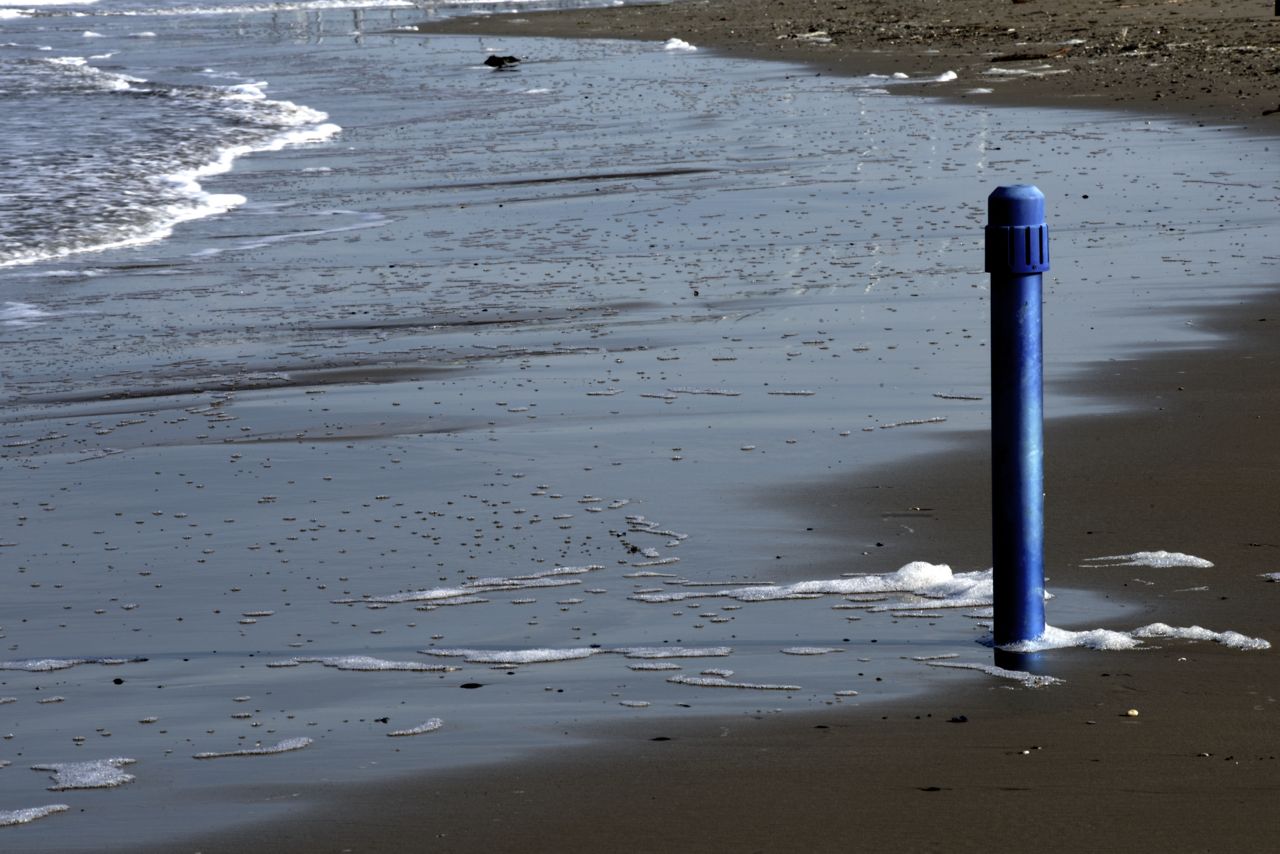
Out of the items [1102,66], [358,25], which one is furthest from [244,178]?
[358,25]

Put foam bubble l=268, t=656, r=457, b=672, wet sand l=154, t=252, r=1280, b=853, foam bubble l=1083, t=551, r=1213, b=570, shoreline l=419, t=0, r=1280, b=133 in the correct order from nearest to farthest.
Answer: wet sand l=154, t=252, r=1280, b=853, foam bubble l=268, t=656, r=457, b=672, foam bubble l=1083, t=551, r=1213, b=570, shoreline l=419, t=0, r=1280, b=133

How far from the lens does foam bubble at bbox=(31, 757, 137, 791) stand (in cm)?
405

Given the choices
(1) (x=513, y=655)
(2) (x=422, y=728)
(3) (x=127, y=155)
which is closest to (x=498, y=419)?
(1) (x=513, y=655)

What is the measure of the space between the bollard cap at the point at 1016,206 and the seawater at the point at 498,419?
43.2 inches

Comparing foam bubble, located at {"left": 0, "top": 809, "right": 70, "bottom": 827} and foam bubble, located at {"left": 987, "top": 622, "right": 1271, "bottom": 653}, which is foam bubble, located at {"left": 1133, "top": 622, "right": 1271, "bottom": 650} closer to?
foam bubble, located at {"left": 987, "top": 622, "right": 1271, "bottom": 653}

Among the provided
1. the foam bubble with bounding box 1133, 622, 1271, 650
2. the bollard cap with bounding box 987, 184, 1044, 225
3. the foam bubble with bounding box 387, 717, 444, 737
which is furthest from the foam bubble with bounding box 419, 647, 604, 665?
the bollard cap with bounding box 987, 184, 1044, 225

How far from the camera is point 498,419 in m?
7.61

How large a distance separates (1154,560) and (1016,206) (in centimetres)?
163

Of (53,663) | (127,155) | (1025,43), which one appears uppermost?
(1025,43)

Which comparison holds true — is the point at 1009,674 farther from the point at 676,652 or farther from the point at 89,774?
the point at 89,774

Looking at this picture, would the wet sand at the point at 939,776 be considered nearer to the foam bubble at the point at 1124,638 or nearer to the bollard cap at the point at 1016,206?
the foam bubble at the point at 1124,638

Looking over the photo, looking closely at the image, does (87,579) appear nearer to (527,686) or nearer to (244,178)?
(527,686)

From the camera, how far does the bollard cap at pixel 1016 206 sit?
13.7 ft

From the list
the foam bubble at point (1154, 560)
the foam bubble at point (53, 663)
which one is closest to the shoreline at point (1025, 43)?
the foam bubble at point (1154, 560)
